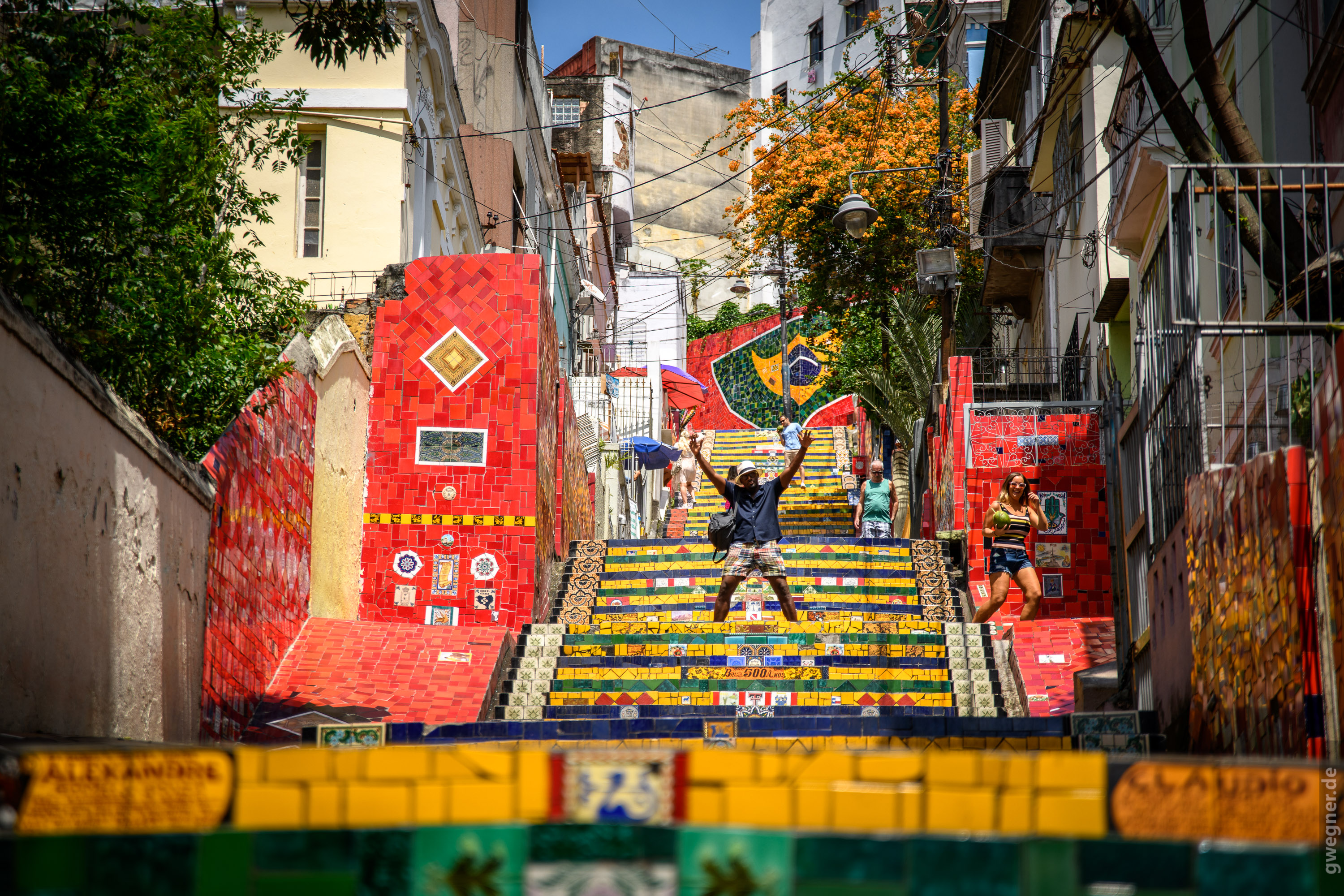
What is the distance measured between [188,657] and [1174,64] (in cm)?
1145

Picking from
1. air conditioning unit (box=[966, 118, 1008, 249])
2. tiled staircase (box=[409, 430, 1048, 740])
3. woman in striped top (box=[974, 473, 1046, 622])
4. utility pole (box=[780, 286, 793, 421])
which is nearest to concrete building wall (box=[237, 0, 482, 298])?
tiled staircase (box=[409, 430, 1048, 740])

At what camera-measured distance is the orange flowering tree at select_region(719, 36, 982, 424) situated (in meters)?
25.1

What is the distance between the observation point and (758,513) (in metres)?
11.3

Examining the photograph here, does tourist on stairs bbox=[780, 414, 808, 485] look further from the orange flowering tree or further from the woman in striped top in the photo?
the woman in striped top

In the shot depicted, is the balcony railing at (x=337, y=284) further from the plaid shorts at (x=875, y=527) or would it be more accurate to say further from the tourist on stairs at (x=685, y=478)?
the tourist on stairs at (x=685, y=478)

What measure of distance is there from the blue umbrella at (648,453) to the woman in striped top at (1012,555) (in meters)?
15.0

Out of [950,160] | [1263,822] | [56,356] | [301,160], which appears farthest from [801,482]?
[1263,822]

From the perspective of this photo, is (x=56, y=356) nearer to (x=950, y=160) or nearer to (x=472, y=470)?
(x=472, y=470)

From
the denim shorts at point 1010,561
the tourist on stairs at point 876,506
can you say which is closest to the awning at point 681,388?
the tourist on stairs at point 876,506

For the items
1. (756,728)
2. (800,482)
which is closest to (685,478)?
(800,482)

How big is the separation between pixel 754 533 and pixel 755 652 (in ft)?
3.53

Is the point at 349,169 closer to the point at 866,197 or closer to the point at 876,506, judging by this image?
the point at 876,506

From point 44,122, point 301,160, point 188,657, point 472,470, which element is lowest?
point 188,657

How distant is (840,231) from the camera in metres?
25.9
